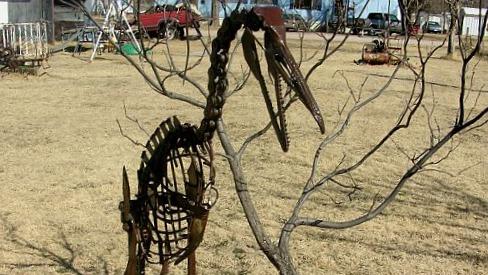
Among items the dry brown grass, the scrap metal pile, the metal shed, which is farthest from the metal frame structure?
the metal shed

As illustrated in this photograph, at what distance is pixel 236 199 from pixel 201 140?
3.33 metres

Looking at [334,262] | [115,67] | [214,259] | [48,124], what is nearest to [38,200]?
[214,259]

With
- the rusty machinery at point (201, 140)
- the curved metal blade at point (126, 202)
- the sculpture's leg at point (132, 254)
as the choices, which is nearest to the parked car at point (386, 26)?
the rusty machinery at point (201, 140)

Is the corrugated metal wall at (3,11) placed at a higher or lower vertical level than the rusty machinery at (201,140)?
higher

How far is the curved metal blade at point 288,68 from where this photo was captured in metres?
1.79

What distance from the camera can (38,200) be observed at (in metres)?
5.59

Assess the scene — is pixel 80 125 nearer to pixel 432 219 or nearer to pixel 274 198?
pixel 274 198

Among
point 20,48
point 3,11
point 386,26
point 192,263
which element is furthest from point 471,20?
point 192,263

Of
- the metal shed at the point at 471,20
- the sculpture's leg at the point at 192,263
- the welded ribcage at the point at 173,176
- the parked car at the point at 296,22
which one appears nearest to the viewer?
the metal shed at the point at 471,20

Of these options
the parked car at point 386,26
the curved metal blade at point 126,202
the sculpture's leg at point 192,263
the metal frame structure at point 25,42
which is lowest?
the sculpture's leg at point 192,263

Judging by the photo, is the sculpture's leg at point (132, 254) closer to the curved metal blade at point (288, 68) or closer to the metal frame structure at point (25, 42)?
the curved metal blade at point (288, 68)

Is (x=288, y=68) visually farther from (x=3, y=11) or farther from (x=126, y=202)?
(x=3, y=11)

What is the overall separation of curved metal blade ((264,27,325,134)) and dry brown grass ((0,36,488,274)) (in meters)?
2.73

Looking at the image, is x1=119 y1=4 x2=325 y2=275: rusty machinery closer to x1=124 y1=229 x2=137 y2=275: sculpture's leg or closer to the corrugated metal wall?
x1=124 y1=229 x2=137 y2=275: sculpture's leg
